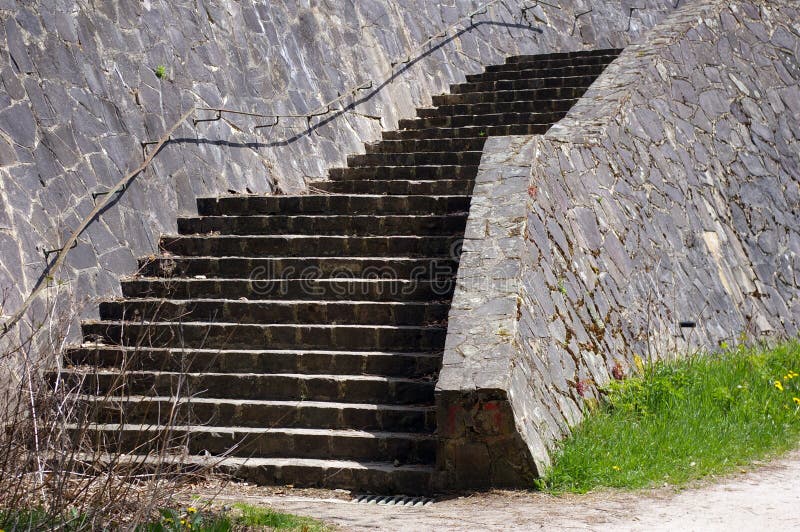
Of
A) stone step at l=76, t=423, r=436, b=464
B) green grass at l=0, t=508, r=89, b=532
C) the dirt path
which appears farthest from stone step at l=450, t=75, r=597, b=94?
green grass at l=0, t=508, r=89, b=532

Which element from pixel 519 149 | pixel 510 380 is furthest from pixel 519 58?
pixel 510 380

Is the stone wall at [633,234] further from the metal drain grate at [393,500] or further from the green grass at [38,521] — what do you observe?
the green grass at [38,521]

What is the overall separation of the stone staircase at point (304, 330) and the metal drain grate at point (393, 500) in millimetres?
114

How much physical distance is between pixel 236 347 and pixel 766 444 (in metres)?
4.19

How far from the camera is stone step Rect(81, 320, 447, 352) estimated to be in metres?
8.09

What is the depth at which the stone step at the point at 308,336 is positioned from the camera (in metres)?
8.09

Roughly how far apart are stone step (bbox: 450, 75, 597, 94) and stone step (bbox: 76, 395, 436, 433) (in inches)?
297

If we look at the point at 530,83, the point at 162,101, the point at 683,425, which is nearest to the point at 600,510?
the point at 683,425

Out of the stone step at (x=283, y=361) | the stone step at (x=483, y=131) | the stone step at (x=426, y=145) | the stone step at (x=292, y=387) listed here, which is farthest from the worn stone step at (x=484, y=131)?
the stone step at (x=292, y=387)

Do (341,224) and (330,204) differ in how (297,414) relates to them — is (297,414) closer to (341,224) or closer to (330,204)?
(341,224)

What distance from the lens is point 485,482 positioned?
6582mm

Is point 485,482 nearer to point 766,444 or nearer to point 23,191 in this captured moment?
point 766,444

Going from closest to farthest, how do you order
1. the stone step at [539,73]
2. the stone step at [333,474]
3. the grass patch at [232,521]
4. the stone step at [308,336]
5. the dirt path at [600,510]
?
the grass patch at [232,521] < the dirt path at [600,510] < the stone step at [333,474] < the stone step at [308,336] < the stone step at [539,73]

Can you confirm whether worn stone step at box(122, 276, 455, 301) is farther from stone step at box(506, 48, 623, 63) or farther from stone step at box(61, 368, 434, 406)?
stone step at box(506, 48, 623, 63)
